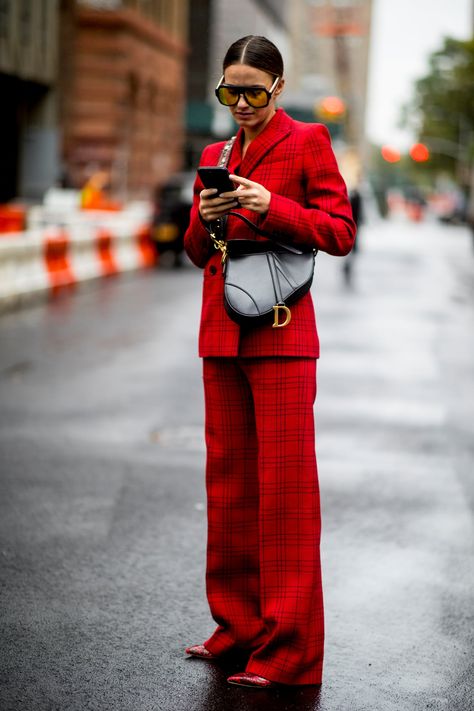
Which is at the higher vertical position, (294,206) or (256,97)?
(256,97)

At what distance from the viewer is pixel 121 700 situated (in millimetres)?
3613

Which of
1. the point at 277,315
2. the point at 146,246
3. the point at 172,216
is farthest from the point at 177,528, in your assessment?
the point at 146,246

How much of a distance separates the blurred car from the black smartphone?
20.5 meters

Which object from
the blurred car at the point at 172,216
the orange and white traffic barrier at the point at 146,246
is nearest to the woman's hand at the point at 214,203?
the blurred car at the point at 172,216

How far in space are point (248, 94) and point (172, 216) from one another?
822 inches

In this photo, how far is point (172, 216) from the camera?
24344mm

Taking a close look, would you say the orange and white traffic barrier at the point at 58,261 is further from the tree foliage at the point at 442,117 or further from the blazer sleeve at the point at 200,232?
the tree foliage at the point at 442,117

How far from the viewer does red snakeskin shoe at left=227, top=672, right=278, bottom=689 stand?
12.1ft

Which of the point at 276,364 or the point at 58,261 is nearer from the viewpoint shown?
the point at 276,364

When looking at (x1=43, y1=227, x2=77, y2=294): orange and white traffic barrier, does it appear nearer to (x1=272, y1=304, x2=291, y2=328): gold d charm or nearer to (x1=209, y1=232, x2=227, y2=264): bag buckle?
(x1=209, y1=232, x2=227, y2=264): bag buckle

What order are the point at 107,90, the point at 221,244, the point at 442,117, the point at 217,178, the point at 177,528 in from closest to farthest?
the point at 217,178 < the point at 221,244 < the point at 177,528 < the point at 107,90 < the point at 442,117

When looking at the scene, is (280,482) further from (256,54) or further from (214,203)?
(256,54)

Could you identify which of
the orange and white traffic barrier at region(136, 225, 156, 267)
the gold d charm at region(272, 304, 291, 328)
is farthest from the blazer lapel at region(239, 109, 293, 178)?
the orange and white traffic barrier at region(136, 225, 156, 267)

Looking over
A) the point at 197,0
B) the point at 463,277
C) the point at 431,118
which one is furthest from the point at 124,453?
the point at 431,118
